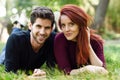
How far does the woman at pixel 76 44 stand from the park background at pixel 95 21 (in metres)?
0.20

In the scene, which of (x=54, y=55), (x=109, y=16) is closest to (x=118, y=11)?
(x=109, y=16)

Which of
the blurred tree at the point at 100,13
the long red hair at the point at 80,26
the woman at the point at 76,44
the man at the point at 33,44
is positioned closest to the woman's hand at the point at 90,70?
the woman at the point at 76,44

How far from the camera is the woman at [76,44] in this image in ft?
15.4

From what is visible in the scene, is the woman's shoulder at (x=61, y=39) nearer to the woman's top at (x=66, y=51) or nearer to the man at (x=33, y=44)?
the woman's top at (x=66, y=51)

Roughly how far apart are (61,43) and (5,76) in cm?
100

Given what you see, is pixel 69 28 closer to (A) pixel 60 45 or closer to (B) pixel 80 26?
(B) pixel 80 26

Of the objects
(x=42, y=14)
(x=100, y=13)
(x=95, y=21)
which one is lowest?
(x=95, y=21)

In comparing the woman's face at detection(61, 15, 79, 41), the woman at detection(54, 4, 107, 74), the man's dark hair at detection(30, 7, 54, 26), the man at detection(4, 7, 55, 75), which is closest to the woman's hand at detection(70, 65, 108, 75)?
the woman at detection(54, 4, 107, 74)

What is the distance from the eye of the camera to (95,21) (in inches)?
528

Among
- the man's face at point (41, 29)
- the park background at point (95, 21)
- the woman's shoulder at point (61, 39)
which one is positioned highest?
the man's face at point (41, 29)

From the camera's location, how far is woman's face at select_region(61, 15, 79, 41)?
465 centimetres

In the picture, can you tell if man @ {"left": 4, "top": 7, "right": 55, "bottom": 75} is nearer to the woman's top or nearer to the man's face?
the man's face

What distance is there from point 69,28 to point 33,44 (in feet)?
1.88

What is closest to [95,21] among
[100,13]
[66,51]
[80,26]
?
[100,13]
